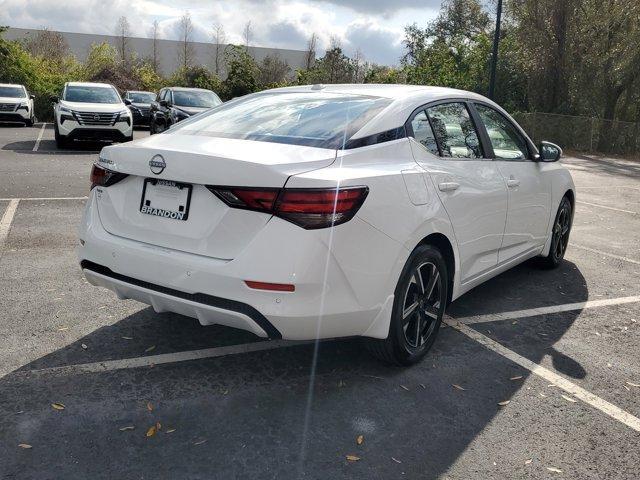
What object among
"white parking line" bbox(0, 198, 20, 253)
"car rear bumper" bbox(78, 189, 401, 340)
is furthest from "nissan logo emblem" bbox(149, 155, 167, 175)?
"white parking line" bbox(0, 198, 20, 253)

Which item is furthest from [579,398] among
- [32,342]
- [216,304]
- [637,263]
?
[637,263]

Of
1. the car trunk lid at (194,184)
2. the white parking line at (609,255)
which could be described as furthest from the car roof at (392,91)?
the white parking line at (609,255)

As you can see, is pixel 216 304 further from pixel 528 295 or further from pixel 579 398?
pixel 528 295

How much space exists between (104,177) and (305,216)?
1348mm

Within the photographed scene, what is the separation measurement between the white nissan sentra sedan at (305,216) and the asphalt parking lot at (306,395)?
0.40 metres

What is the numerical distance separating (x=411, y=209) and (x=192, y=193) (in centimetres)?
119

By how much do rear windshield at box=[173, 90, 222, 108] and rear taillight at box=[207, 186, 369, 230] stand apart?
49.5 feet

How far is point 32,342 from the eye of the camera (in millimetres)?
3930

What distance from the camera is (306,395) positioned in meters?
3.43

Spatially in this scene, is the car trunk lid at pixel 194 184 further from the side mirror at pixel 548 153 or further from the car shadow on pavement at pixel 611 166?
the car shadow on pavement at pixel 611 166

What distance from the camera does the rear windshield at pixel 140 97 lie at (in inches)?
1056

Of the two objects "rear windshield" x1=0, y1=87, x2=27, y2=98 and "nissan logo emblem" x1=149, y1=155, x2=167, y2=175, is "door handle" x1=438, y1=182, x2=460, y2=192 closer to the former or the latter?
"nissan logo emblem" x1=149, y1=155, x2=167, y2=175

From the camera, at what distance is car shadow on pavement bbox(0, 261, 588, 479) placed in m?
2.77

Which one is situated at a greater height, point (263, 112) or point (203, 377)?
point (263, 112)
